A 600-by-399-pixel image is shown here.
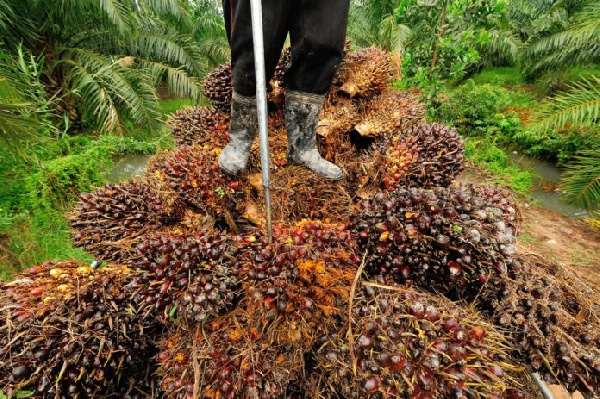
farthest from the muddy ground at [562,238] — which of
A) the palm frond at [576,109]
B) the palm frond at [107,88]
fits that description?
the palm frond at [107,88]

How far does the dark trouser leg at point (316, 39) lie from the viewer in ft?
4.46

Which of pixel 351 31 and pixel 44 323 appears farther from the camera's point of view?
pixel 351 31

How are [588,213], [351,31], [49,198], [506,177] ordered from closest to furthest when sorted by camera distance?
[49,198]
[588,213]
[506,177]
[351,31]

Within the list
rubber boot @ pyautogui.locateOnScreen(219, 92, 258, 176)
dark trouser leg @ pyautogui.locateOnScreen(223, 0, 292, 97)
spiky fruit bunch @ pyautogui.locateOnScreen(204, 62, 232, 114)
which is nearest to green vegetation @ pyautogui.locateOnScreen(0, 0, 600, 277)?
spiky fruit bunch @ pyautogui.locateOnScreen(204, 62, 232, 114)

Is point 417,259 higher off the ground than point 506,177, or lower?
higher

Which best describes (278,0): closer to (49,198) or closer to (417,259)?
(417,259)

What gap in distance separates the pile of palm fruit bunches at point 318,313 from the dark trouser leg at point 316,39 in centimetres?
71

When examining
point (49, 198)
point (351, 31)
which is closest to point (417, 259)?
point (49, 198)

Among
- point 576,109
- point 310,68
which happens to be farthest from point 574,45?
point 310,68

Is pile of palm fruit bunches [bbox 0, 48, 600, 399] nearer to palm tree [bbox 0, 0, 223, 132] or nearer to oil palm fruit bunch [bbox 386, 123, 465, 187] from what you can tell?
oil palm fruit bunch [bbox 386, 123, 465, 187]

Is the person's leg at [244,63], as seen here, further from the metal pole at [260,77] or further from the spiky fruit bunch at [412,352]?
the spiky fruit bunch at [412,352]

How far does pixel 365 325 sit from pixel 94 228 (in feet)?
4.35

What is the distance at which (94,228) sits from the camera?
1394 mm

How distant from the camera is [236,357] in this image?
0.95 m
